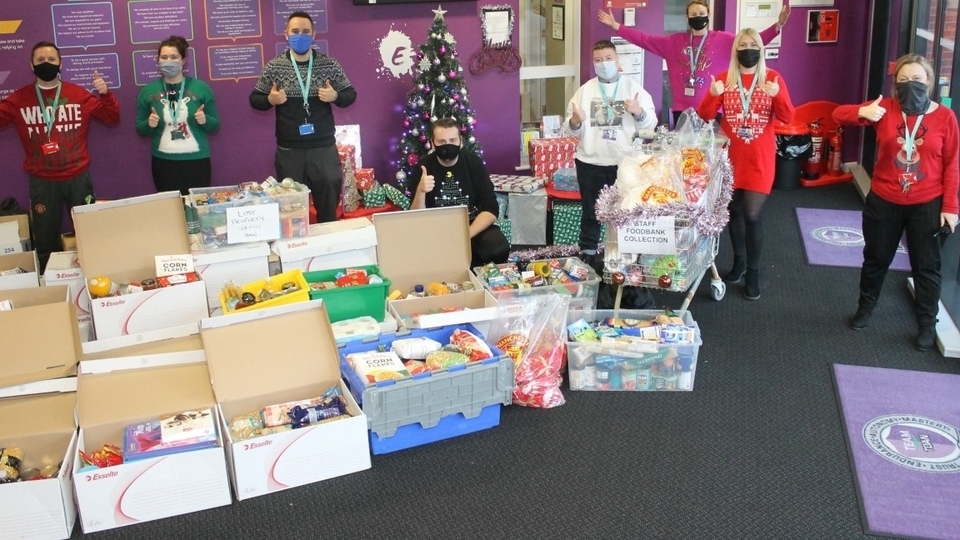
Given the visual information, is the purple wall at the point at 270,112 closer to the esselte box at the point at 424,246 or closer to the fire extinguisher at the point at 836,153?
the esselte box at the point at 424,246

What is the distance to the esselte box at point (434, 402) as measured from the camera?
367 centimetres

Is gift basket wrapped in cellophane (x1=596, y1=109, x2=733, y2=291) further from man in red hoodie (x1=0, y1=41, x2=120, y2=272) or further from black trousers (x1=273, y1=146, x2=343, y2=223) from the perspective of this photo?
man in red hoodie (x1=0, y1=41, x2=120, y2=272)

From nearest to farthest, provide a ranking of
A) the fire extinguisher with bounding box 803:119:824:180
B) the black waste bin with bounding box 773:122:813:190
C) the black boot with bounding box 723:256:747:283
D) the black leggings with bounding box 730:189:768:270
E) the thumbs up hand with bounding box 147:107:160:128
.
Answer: the black leggings with bounding box 730:189:768:270
the thumbs up hand with bounding box 147:107:160:128
the black boot with bounding box 723:256:747:283
the black waste bin with bounding box 773:122:813:190
the fire extinguisher with bounding box 803:119:824:180

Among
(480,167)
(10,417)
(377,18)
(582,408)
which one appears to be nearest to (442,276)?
(480,167)

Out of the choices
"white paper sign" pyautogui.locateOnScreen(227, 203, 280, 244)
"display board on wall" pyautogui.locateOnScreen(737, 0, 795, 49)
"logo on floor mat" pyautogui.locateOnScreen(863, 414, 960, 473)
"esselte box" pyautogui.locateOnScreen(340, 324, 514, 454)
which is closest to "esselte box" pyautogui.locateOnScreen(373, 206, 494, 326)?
"white paper sign" pyautogui.locateOnScreen(227, 203, 280, 244)

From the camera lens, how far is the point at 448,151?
4938mm

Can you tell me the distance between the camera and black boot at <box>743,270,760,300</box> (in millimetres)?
5281

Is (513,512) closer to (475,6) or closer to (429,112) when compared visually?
(429,112)

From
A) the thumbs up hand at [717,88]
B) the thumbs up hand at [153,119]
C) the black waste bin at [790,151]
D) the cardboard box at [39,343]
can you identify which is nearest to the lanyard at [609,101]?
the thumbs up hand at [717,88]

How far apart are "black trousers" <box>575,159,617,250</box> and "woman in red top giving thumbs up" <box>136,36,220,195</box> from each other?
7.24 feet

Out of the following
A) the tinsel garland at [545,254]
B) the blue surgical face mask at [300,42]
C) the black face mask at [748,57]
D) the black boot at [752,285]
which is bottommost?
the black boot at [752,285]

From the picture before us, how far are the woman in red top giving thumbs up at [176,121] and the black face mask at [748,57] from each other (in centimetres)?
304

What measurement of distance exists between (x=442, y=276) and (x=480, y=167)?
0.70m

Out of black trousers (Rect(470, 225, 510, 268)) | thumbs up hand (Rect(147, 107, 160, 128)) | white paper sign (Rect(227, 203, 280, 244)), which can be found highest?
thumbs up hand (Rect(147, 107, 160, 128))
